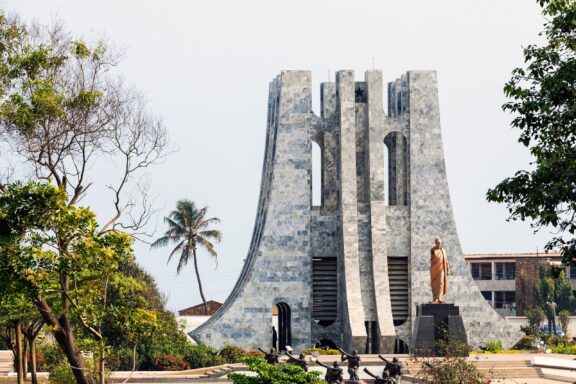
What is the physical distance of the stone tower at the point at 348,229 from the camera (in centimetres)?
4922

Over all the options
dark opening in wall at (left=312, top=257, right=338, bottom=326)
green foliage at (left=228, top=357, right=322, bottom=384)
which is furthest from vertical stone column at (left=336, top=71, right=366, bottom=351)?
green foliage at (left=228, top=357, right=322, bottom=384)

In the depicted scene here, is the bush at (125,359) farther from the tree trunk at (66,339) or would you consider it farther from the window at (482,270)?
A: the window at (482,270)

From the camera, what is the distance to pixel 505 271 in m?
90.3

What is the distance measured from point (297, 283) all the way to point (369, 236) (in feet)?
11.8

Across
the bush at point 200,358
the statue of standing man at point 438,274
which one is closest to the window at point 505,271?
the statue of standing man at point 438,274

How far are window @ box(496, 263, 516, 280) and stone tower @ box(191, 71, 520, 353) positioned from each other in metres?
40.2

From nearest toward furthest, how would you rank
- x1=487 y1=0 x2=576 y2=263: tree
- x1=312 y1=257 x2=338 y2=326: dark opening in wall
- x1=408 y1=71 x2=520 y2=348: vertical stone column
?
x1=487 y1=0 x2=576 y2=263: tree < x1=408 y1=71 x2=520 y2=348: vertical stone column < x1=312 y1=257 x2=338 y2=326: dark opening in wall

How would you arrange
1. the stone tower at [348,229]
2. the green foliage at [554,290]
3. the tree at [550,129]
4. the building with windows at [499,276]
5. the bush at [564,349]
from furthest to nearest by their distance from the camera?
the building with windows at [499,276]
the green foliage at [554,290]
the stone tower at [348,229]
the bush at [564,349]
the tree at [550,129]

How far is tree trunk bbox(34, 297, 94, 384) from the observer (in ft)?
76.8

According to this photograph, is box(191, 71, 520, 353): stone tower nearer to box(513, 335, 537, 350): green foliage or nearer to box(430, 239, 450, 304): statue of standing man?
box(513, 335, 537, 350): green foliage

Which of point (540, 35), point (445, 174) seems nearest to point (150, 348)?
point (445, 174)

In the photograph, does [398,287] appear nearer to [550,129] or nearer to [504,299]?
[550,129]

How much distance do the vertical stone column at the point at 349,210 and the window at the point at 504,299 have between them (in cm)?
4335

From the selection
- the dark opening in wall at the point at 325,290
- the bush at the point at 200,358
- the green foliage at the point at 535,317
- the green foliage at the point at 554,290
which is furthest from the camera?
the green foliage at the point at 554,290
